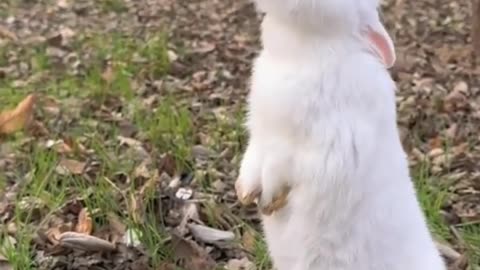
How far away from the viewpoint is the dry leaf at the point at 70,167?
11.9 ft

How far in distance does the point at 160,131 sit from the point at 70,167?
407 millimetres

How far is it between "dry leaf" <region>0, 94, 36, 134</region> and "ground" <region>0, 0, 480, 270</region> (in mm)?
15

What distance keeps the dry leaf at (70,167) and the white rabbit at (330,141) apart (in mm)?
1286

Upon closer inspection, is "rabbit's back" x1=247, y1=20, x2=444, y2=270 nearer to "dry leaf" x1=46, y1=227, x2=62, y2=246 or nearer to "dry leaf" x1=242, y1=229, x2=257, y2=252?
"dry leaf" x1=242, y1=229, x2=257, y2=252

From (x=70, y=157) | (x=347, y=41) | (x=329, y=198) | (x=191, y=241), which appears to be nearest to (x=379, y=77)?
(x=347, y=41)

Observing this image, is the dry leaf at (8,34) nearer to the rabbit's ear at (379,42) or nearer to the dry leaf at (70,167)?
the dry leaf at (70,167)

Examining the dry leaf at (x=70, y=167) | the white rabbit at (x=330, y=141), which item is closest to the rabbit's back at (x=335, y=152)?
the white rabbit at (x=330, y=141)

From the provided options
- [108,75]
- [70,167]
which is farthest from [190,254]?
[108,75]

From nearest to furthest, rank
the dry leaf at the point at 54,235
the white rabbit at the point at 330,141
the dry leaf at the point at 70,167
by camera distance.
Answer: the white rabbit at the point at 330,141, the dry leaf at the point at 54,235, the dry leaf at the point at 70,167

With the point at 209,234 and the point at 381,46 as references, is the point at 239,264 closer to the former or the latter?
the point at 209,234

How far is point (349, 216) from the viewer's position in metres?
2.38

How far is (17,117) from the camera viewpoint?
4117 mm

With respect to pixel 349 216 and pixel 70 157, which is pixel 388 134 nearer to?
pixel 349 216

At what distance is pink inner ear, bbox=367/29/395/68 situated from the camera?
7.69 feet
